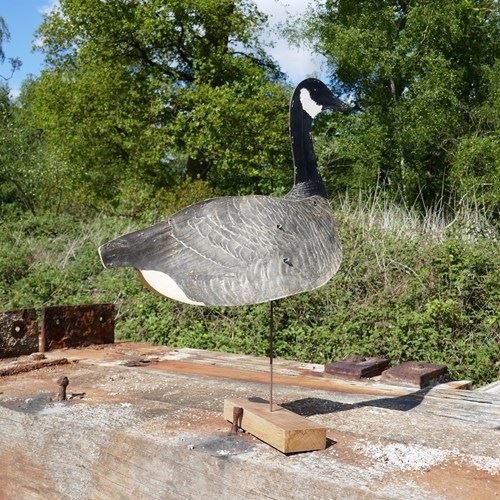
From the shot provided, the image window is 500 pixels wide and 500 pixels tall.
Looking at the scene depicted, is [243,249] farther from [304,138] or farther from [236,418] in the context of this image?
[304,138]

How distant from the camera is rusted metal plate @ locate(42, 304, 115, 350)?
3.81m

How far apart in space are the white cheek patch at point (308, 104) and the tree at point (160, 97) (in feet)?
37.0

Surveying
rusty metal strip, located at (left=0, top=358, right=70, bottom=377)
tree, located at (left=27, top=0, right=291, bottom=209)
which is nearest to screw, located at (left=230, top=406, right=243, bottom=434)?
rusty metal strip, located at (left=0, top=358, right=70, bottom=377)

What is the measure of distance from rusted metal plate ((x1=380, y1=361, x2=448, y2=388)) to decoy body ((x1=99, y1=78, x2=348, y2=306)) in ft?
Result: 3.01

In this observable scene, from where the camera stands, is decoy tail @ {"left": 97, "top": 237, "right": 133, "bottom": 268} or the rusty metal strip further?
the rusty metal strip

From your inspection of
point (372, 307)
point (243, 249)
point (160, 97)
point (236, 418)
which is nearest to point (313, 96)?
point (243, 249)

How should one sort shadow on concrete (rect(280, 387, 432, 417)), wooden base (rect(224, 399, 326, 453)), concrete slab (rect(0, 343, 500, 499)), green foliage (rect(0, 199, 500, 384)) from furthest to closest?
green foliage (rect(0, 199, 500, 384)), shadow on concrete (rect(280, 387, 432, 417)), wooden base (rect(224, 399, 326, 453)), concrete slab (rect(0, 343, 500, 499))

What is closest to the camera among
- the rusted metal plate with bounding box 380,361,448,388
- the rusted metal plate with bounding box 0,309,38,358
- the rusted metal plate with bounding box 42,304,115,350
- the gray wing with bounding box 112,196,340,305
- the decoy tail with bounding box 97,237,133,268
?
the gray wing with bounding box 112,196,340,305

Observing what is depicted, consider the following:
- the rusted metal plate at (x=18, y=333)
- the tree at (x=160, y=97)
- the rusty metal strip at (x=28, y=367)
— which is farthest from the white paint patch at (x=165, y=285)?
the tree at (x=160, y=97)

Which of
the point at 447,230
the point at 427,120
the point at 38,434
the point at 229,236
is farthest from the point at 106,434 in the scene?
the point at 427,120

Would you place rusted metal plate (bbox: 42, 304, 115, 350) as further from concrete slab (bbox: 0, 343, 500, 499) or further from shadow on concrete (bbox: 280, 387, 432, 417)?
shadow on concrete (bbox: 280, 387, 432, 417)

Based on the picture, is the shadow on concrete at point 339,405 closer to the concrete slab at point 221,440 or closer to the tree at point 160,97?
the concrete slab at point 221,440

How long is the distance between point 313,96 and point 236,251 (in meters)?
0.89

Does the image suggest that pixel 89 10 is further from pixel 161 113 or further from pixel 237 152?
pixel 237 152
